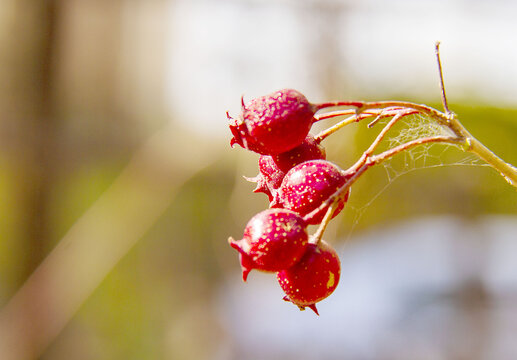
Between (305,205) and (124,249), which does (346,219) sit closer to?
(124,249)

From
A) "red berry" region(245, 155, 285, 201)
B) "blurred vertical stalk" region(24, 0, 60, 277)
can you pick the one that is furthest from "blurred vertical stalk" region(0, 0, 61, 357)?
"red berry" region(245, 155, 285, 201)

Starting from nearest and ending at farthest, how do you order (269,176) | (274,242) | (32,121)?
1. (274,242)
2. (269,176)
3. (32,121)

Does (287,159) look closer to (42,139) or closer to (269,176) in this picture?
(269,176)

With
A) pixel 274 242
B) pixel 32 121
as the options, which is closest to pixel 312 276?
pixel 274 242

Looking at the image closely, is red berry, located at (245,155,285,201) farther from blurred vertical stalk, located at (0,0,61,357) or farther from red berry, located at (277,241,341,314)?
blurred vertical stalk, located at (0,0,61,357)

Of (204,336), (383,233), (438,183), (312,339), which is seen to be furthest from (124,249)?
(438,183)

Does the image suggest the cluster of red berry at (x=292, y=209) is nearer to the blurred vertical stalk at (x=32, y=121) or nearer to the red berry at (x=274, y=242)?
the red berry at (x=274, y=242)
